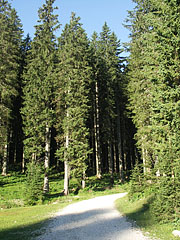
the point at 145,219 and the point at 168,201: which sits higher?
the point at 168,201

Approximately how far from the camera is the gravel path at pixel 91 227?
306 inches

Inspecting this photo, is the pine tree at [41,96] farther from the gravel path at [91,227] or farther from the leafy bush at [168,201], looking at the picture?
the leafy bush at [168,201]

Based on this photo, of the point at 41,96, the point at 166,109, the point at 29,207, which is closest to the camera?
the point at 166,109

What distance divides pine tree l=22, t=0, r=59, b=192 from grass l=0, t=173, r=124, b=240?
9.68 ft

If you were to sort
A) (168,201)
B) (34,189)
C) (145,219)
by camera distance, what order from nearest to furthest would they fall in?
(168,201)
(145,219)
(34,189)

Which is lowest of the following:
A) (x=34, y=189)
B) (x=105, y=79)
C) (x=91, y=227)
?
(x=91, y=227)

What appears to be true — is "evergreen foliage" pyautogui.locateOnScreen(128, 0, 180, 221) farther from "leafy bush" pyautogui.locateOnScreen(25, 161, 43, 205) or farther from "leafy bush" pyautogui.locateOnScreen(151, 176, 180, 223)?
"leafy bush" pyautogui.locateOnScreen(25, 161, 43, 205)

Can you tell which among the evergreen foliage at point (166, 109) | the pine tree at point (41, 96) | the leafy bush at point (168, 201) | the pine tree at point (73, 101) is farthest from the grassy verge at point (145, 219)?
the pine tree at point (41, 96)

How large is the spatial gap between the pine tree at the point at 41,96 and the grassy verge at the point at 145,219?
32.2ft

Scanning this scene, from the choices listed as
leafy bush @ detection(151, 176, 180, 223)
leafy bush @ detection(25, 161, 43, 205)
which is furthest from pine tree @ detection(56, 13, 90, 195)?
leafy bush @ detection(151, 176, 180, 223)

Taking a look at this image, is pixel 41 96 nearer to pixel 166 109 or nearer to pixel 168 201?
pixel 166 109

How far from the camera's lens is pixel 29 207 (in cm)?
1535

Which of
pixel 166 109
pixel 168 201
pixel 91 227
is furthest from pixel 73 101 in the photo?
pixel 168 201

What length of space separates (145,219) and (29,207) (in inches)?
350
